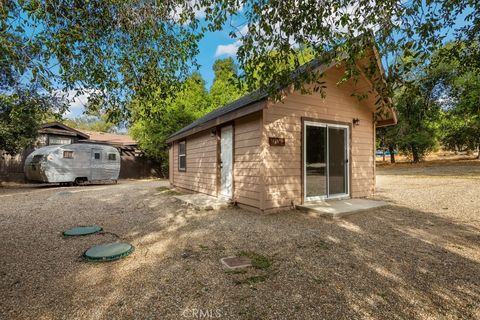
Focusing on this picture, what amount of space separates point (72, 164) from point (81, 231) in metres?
9.71

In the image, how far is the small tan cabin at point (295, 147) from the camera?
5.90 m

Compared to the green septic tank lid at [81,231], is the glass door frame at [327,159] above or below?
above

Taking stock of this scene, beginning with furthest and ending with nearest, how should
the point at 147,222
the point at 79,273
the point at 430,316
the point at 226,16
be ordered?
the point at 147,222
the point at 226,16
the point at 79,273
the point at 430,316

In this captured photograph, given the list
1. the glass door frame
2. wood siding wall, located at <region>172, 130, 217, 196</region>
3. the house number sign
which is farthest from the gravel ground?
wood siding wall, located at <region>172, 130, 217, 196</region>

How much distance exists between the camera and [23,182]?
595 inches

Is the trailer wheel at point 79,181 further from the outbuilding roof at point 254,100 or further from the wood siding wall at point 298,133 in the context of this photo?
the wood siding wall at point 298,133

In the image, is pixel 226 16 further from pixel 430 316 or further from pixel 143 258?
pixel 430 316

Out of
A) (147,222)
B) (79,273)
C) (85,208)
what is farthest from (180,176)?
(79,273)

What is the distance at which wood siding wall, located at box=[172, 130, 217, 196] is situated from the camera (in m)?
8.07

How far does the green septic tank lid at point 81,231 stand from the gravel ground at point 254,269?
16 cm

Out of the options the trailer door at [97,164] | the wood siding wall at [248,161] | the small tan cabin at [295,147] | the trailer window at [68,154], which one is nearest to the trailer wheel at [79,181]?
the trailer door at [97,164]

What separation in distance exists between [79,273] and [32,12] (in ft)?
8.97

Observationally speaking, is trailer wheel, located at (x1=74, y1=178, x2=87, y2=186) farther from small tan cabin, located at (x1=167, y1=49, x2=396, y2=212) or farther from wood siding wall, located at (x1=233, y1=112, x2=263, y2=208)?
wood siding wall, located at (x1=233, y1=112, x2=263, y2=208)

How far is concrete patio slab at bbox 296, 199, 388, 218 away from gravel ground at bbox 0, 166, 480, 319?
0.73 feet
